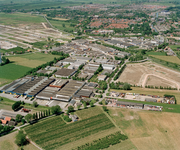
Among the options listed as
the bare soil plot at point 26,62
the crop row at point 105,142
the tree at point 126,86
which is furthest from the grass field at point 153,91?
the bare soil plot at point 26,62

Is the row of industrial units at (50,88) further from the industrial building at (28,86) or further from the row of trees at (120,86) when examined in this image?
the row of trees at (120,86)

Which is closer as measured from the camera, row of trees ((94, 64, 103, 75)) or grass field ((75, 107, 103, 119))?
grass field ((75, 107, 103, 119))

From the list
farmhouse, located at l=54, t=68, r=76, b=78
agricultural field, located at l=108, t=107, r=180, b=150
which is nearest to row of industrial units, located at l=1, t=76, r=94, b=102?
farmhouse, located at l=54, t=68, r=76, b=78

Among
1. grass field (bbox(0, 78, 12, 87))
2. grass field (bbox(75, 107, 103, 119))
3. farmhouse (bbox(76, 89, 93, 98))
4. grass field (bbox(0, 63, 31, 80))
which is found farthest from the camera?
grass field (bbox(0, 63, 31, 80))

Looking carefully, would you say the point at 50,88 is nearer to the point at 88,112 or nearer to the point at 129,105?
the point at 88,112


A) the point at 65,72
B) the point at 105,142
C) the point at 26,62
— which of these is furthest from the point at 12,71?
the point at 105,142

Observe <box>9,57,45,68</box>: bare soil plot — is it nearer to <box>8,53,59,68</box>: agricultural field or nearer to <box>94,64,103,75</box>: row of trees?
<box>8,53,59,68</box>: agricultural field
